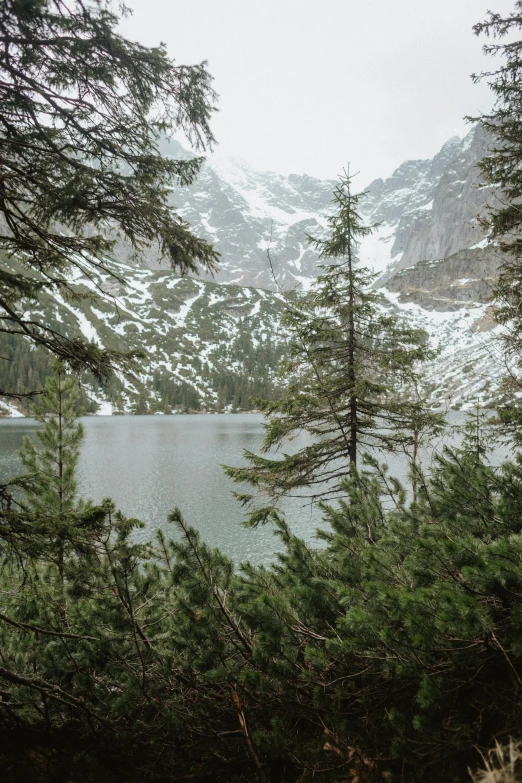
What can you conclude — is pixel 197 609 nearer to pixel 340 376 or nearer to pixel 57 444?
pixel 57 444

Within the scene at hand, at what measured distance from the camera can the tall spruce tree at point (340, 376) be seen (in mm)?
9352

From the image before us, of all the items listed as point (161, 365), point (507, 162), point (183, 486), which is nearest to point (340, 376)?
point (507, 162)

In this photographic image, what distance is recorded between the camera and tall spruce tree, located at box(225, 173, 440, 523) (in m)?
9.35

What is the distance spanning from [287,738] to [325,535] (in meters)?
1.67

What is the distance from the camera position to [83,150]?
4.54 metres

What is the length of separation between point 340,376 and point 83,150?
23.7 feet

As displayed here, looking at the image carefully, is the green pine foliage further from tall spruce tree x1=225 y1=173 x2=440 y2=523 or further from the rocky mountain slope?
the rocky mountain slope

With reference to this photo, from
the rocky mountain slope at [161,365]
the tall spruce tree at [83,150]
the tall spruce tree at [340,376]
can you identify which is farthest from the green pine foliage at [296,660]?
Result: the rocky mountain slope at [161,365]

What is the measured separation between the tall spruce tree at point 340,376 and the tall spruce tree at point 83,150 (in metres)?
5.13

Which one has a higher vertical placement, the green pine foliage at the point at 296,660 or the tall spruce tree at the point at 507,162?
the tall spruce tree at the point at 507,162

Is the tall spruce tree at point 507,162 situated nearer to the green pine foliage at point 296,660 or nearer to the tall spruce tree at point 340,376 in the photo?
the tall spruce tree at point 340,376

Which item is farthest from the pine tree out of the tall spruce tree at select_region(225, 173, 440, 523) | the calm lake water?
the calm lake water

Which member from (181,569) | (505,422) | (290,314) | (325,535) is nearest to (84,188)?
(181,569)

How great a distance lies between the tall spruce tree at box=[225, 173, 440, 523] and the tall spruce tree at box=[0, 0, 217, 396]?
16.8ft
